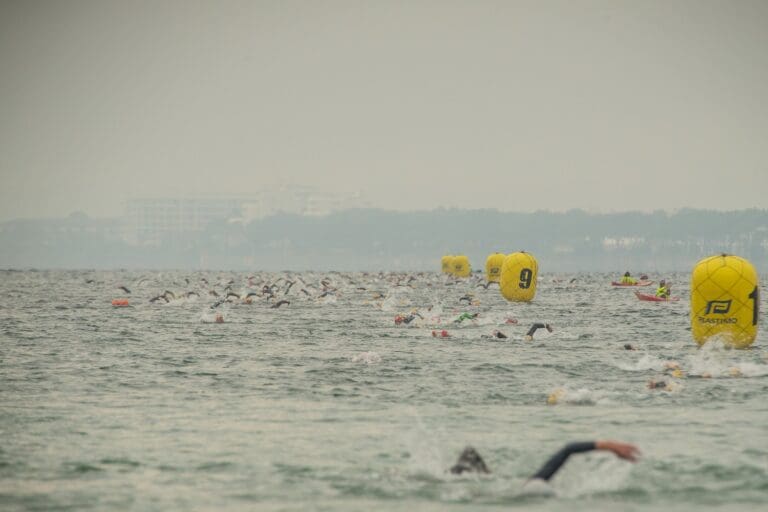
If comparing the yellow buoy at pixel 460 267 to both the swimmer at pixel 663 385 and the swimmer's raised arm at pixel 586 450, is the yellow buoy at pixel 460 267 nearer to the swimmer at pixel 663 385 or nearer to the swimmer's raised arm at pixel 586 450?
the swimmer at pixel 663 385

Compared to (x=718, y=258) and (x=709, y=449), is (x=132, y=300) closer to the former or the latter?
(x=718, y=258)

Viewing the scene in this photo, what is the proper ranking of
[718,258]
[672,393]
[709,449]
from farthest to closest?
[718,258] → [672,393] → [709,449]

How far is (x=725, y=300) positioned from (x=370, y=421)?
584 inches

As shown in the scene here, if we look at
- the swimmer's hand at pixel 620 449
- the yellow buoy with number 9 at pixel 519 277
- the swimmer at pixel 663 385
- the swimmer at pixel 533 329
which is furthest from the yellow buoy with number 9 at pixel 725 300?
the yellow buoy with number 9 at pixel 519 277

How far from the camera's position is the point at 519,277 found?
64.9 metres

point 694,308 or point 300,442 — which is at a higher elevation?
point 694,308

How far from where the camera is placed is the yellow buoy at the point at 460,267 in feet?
455

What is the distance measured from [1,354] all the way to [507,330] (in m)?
19.0

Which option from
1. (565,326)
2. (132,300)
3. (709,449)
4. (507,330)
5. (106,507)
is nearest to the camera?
(106,507)

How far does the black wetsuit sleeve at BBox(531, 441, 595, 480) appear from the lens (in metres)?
12.5

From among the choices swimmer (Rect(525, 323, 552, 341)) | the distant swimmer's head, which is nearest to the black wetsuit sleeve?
the distant swimmer's head

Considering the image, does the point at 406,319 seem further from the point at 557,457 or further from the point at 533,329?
the point at 557,457

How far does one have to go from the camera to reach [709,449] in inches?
646

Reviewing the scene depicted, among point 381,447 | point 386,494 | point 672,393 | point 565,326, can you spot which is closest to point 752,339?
point 672,393
